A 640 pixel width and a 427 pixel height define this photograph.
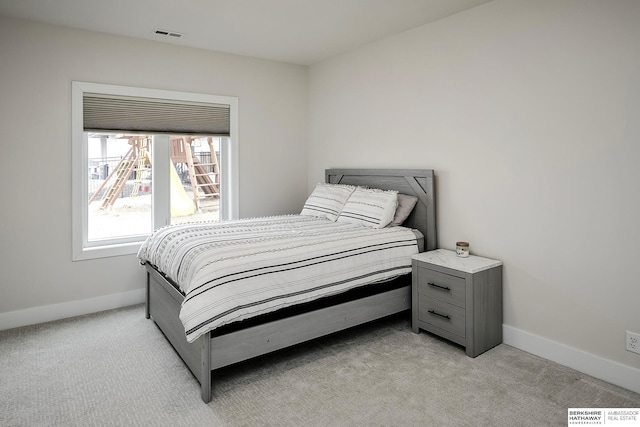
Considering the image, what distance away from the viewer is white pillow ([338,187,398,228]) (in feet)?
11.2

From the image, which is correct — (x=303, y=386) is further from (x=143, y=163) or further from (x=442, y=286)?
(x=143, y=163)

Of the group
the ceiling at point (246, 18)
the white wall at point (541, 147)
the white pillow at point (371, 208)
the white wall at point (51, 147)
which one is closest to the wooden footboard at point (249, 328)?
Result: the white pillow at point (371, 208)

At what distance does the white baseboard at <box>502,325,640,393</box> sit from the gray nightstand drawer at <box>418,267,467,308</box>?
509mm

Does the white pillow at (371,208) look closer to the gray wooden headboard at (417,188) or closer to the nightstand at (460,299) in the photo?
the gray wooden headboard at (417,188)

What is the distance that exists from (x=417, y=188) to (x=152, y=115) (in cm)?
258

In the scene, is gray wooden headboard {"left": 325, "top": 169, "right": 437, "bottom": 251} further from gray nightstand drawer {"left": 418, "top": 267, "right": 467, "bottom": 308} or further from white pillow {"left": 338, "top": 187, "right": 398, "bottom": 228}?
gray nightstand drawer {"left": 418, "top": 267, "right": 467, "bottom": 308}

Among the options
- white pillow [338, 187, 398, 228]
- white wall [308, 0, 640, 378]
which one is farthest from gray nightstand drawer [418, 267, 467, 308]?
white pillow [338, 187, 398, 228]

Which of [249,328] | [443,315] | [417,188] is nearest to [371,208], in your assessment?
[417,188]

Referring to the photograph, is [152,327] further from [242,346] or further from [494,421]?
[494,421]

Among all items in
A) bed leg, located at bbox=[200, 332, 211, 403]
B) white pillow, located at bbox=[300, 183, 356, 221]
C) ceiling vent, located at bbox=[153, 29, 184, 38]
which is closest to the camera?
bed leg, located at bbox=[200, 332, 211, 403]

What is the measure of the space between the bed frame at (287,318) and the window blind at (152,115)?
4.59 feet

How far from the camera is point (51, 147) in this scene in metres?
3.41

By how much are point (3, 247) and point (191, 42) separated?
2.40 m

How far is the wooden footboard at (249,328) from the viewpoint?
2275mm
